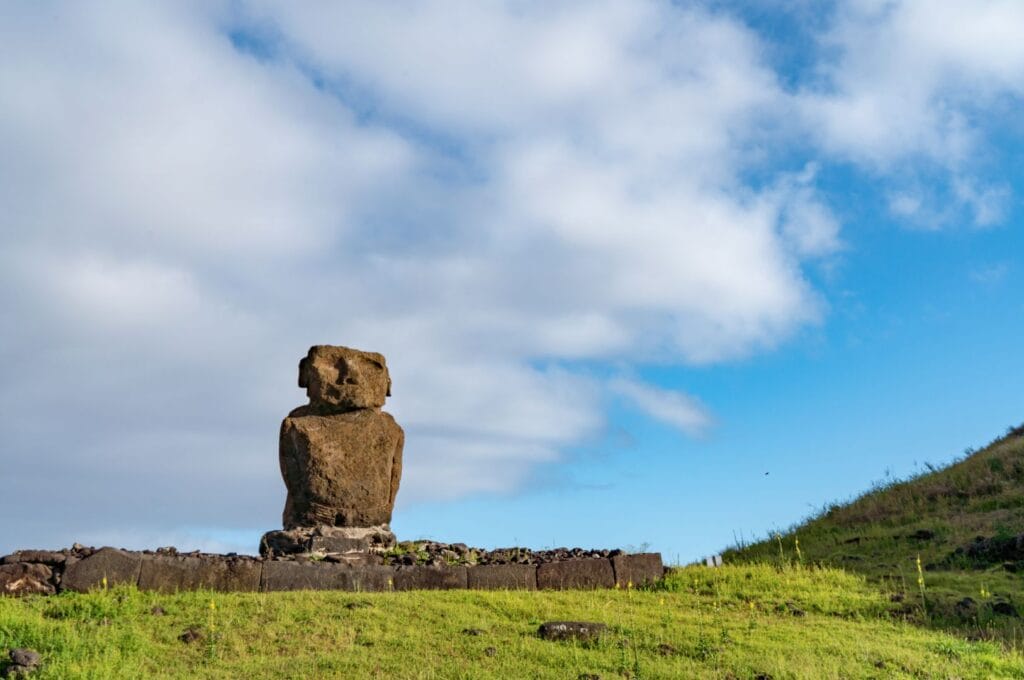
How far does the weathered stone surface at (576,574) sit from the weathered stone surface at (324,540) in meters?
3.15

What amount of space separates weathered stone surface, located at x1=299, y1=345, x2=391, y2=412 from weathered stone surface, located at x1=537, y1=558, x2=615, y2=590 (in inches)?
187

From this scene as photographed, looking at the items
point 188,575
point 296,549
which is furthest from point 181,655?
point 296,549

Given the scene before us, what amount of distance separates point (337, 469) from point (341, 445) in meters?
0.41

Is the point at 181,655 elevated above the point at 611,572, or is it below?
below

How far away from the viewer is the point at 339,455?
53.8ft

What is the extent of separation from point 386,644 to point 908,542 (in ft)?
36.4

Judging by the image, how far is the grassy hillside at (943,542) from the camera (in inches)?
503

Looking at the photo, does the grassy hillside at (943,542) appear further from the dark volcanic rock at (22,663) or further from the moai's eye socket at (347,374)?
the dark volcanic rock at (22,663)

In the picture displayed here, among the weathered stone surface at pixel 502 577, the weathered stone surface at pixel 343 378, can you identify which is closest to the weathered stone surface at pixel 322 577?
the weathered stone surface at pixel 502 577

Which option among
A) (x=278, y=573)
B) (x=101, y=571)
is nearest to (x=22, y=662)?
(x=101, y=571)

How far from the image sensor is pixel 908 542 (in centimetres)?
1750

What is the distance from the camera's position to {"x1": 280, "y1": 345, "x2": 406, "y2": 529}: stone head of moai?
16234 mm

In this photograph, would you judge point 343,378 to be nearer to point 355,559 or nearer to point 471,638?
point 355,559

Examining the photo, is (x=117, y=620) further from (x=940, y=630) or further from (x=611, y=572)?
(x=940, y=630)
